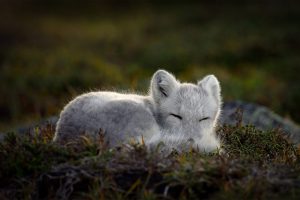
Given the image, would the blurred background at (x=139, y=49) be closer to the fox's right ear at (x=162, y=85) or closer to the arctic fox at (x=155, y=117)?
the fox's right ear at (x=162, y=85)

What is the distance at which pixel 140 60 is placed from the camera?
1919cm

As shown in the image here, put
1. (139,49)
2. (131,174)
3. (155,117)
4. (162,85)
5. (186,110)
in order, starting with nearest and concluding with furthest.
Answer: (131,174), (186,110), (155,117), (162,85), (139,49)

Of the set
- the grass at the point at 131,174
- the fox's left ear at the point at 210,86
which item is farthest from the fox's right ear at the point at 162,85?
the grass at the point at 131,174

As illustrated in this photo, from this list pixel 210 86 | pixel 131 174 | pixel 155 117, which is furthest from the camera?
pixel 210 86

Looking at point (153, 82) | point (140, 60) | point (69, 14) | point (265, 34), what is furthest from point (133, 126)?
point (69, 14)

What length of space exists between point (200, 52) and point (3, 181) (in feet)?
47.8

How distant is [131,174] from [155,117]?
1.23m

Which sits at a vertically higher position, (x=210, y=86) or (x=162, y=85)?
(x=210, y=86)

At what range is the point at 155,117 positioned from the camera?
20.2ft

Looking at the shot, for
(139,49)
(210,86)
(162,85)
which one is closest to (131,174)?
(162,85)

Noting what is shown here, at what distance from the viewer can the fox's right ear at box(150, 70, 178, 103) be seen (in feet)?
20.7

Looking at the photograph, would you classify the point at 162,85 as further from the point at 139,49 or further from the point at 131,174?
the point at 139,49

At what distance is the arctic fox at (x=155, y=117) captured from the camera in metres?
5.48

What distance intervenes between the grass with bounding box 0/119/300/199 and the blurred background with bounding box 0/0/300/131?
5323 millimetres
